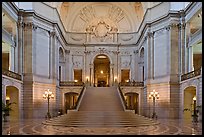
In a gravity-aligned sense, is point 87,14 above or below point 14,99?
above

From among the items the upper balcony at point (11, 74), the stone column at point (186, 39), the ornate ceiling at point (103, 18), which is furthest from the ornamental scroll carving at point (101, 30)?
the upper balcony at point (11, 74)

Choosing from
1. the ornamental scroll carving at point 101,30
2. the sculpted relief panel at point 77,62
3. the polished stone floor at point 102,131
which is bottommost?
the polished stone floor at point 102,131

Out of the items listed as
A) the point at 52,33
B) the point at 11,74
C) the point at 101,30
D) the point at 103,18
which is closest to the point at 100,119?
the point at 11,74

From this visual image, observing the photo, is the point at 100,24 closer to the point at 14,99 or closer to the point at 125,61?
the point at 125,61

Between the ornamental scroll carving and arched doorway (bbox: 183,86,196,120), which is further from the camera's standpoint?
the ornamental scroll carving

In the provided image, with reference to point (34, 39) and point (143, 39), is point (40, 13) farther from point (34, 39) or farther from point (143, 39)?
point (143, 39)

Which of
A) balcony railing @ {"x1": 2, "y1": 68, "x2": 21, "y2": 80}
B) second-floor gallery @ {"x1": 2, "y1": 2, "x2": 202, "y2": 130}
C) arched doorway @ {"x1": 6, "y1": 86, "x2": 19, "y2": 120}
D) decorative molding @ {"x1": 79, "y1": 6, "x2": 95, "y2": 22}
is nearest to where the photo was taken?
balcony railing @ {"x1": 2, "y1": 68, "x2": 21, "y2": 80}

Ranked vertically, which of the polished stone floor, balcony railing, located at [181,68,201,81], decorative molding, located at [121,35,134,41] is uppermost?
decorative molding, located at [121,35,134,41]

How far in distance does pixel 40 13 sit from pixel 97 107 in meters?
12.0

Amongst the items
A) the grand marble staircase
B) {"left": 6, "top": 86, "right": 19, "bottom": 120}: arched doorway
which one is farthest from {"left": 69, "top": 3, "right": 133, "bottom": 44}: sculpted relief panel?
the grand marble staircase

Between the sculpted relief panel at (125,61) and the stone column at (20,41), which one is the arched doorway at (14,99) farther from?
the sculpted relief panel at (125,61)

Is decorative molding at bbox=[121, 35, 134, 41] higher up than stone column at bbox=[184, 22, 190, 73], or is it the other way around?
decorative molding at bbox=[121, 35, 134, 41]

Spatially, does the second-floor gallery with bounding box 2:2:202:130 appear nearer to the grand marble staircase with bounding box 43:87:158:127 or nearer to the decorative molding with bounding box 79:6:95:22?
the decorative molding with bounding box 79:6:95:22

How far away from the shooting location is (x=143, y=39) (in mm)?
39531
